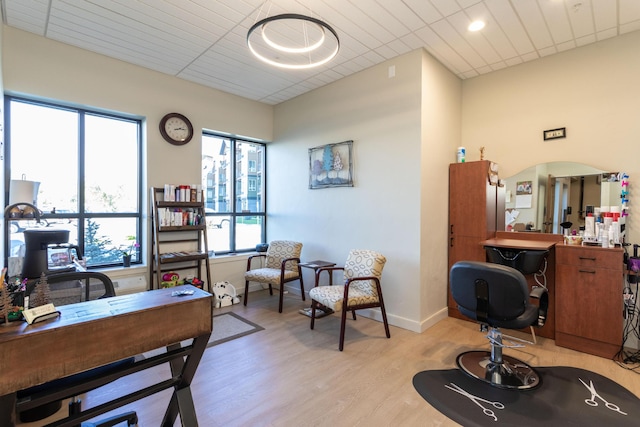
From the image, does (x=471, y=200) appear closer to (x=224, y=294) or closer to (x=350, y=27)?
(x=350, y=27)

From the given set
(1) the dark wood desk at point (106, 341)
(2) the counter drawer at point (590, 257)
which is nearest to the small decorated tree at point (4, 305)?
(1) the dark wood desk at point (106, 341)

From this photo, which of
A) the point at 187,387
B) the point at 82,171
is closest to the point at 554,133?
the point at 187,387

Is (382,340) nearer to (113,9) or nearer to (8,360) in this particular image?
(8,360)

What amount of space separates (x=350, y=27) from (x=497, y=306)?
2790 millimetres

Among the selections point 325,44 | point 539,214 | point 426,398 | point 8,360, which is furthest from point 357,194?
point 8,360

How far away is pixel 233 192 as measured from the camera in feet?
16.7

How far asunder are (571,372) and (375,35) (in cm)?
353

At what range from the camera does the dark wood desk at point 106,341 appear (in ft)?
3.69

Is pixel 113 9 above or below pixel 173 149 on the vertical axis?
above

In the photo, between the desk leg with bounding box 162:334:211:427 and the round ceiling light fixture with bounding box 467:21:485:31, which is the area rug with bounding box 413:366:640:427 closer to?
the desk leg with bounding box 162:334:211:427

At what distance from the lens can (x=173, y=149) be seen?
13.7 ft

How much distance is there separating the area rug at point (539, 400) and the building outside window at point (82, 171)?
3875 mm

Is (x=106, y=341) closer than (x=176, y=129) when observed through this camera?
Yes

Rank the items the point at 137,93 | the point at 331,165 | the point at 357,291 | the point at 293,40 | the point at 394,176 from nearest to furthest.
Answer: the point at 293,40 < the point at 357,291 < the point at 394,176 < the point at 137,93 < the point at 331,165
